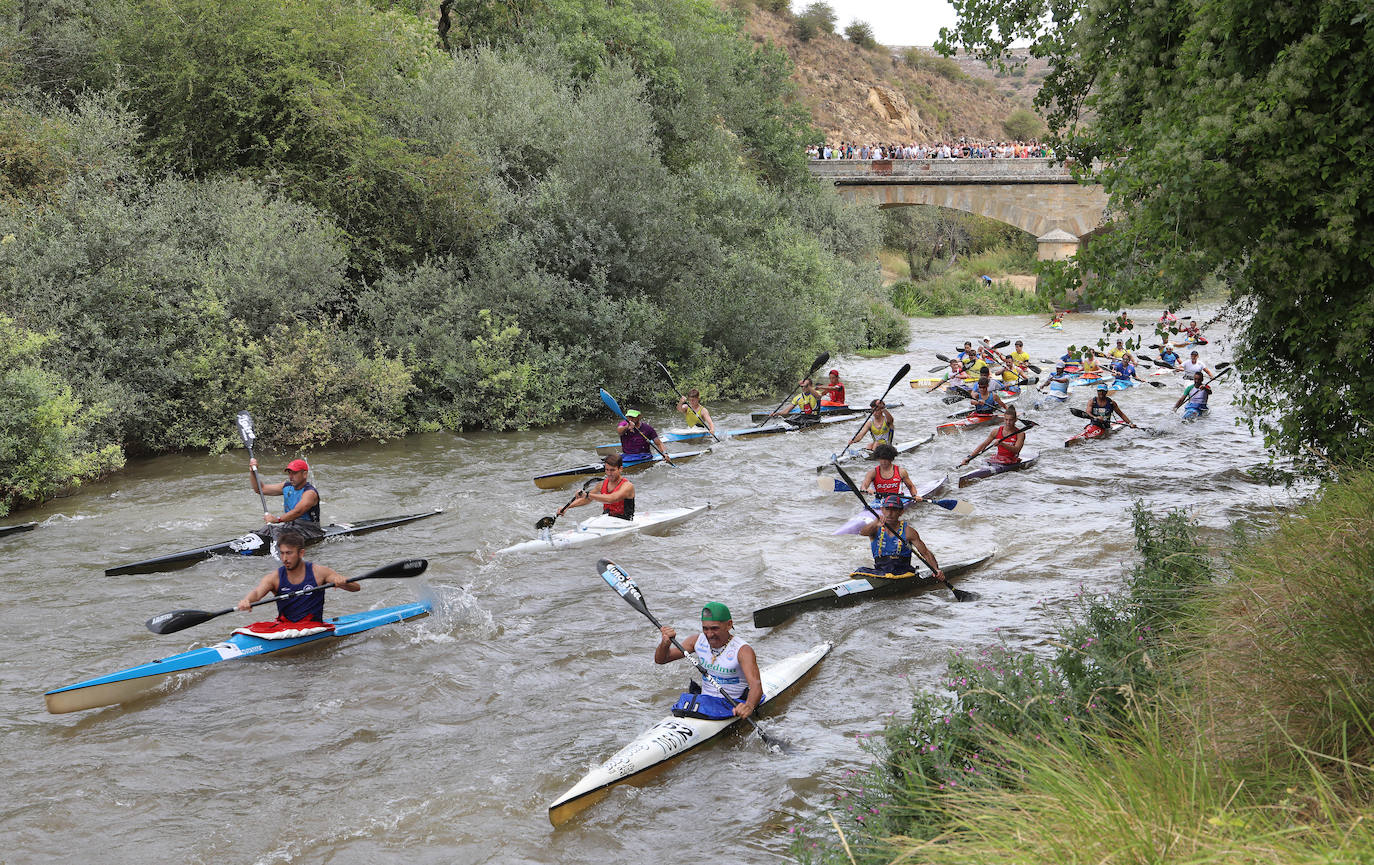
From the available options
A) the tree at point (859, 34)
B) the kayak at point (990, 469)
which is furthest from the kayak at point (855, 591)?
the tree at point (859, 34)

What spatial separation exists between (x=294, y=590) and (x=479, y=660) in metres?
1.82

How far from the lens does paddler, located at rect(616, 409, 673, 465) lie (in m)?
16.4

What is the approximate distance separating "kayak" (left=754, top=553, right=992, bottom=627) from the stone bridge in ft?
122

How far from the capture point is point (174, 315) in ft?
57.6

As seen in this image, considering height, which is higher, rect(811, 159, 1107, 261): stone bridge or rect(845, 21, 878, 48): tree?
rect(845, 21, 878, 48): tree

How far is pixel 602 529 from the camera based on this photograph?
12594 mm

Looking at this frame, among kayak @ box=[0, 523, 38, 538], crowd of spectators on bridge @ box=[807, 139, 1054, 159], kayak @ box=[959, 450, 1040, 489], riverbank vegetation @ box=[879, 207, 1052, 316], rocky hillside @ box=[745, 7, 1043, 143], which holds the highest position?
rocky hillside @ box=[745, 7, 1043, 143]

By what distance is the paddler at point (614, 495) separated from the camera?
1264cm

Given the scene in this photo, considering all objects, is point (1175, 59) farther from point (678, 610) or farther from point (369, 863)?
point (369, 863)

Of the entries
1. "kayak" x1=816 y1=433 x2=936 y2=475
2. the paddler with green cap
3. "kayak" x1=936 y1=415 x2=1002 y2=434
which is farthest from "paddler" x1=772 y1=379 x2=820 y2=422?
the paddler with green cap

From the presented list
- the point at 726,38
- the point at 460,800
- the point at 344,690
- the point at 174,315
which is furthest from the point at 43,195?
the point at 726,38

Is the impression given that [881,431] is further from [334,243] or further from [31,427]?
[31,427]

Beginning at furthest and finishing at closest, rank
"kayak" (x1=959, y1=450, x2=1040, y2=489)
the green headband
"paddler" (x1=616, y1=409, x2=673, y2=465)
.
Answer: "paddler" (x1=616, y1=409, x2=673, y2=465) → "kayak" (x1=959, y1=450, x2=1040, y2=489) → the green headband

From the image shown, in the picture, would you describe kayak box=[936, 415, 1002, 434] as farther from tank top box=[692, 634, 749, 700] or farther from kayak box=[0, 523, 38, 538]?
kayak box=[0, 523, 38, 538]
